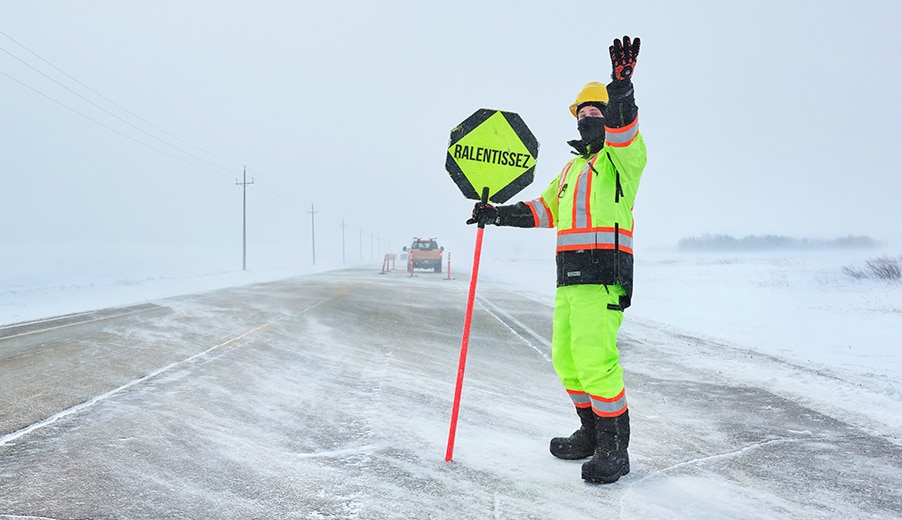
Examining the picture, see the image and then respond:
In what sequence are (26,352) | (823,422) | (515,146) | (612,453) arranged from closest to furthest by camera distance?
1. (612,453)
2. (515,146)
3. (823,422)
4. (26,352)

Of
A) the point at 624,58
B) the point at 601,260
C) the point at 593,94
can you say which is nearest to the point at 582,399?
the point at 601,260

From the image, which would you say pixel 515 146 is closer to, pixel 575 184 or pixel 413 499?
pixel 575 184

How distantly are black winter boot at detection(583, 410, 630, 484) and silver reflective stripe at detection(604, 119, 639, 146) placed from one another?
1.54 meters

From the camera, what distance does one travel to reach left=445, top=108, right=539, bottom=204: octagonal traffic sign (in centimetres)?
378

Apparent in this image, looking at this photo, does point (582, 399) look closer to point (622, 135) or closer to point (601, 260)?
point (601, 260)

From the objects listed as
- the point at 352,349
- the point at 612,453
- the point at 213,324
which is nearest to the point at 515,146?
the point at 612,453

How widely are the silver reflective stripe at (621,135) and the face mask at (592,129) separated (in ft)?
0.96

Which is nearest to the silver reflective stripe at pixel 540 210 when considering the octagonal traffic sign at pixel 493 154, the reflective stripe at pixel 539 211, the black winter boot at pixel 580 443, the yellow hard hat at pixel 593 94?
A: the reflective stripe at pixel 539 211

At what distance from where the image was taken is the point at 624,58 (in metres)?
2.96

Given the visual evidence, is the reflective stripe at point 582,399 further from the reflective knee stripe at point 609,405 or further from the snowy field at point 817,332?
the snowy field at point 817,332

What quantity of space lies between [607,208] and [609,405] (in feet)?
3.67

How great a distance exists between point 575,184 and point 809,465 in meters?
2.20

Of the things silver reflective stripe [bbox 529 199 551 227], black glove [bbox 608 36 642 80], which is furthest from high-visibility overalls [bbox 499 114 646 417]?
silver reflective stripe [bbox 529 199 551 227]

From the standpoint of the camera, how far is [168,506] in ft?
8.66
